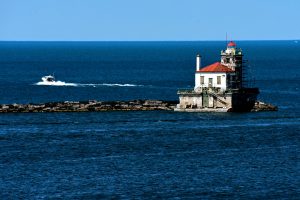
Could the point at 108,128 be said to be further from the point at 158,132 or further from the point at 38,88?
the point at 38,88

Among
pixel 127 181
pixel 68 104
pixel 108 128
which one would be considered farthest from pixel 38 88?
pixel 127 181

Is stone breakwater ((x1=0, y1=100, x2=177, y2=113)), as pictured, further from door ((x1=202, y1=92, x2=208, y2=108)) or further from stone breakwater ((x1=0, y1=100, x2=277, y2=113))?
door ((x1=202, y1=92, x2=208, y2=108))

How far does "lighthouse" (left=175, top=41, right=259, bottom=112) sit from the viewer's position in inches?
4663

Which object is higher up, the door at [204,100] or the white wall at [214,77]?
the white wall at [214,77]

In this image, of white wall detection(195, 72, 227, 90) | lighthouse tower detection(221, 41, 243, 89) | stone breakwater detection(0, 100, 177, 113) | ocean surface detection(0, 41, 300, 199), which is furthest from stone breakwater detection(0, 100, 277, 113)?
white wall detection(195, 72, 227, 90)

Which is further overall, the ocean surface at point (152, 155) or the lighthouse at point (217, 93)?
the lighthouse at point (217, 93)

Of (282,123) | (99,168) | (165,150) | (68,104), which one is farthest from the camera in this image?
(68,104)

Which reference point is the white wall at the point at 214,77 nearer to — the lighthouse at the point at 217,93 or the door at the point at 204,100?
the lighthouse at the point at 217,93

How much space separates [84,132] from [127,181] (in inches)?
1119

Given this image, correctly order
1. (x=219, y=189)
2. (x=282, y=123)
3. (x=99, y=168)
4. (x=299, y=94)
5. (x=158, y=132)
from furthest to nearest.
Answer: (x=299, y=94)
(x=282, y=123)
(x=158, y=132)
(x=99, y=168)
(x=219, y=189)

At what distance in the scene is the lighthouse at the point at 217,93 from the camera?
118 m

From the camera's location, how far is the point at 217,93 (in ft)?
387

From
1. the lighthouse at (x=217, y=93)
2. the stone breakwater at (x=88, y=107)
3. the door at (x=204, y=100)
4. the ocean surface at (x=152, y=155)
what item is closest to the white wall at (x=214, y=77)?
the lighthouse at (x=217, y=93)

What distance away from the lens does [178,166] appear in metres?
80.1
